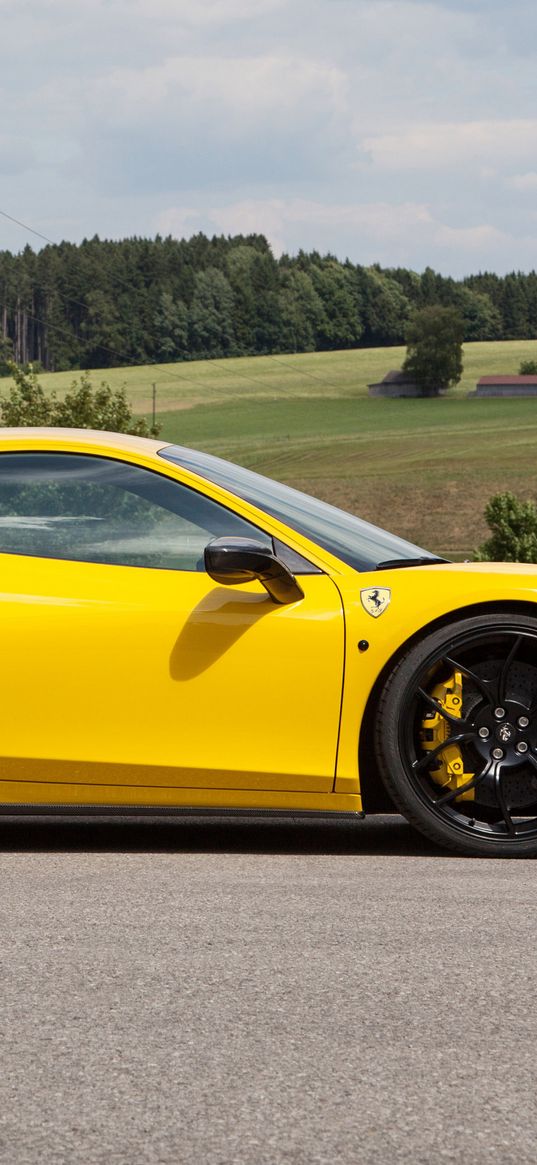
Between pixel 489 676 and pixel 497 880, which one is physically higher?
pixel 489 676

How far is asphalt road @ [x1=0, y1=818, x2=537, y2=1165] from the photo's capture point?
2.53 meters

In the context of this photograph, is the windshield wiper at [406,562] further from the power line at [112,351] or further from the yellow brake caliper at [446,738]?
the power line at [112,351]

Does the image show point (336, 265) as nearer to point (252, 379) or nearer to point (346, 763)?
point (252, 379)

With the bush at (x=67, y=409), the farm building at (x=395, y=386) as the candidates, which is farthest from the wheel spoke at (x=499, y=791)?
the farm building at (x=395, y=386)

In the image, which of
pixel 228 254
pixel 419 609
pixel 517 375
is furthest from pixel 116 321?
pixel 419 609

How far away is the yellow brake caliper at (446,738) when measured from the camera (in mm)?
4824

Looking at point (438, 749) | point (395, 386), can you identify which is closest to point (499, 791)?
point (438, 749)

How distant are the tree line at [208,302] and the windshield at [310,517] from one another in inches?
5651

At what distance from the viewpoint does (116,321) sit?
510 ft

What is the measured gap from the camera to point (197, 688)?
487 centimetres

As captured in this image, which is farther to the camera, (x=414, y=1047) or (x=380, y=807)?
(x=380, y=807)

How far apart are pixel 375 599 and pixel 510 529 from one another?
2838 inches

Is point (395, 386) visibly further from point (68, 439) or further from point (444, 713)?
point (444, 713)

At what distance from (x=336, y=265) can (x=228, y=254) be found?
12.3 m
